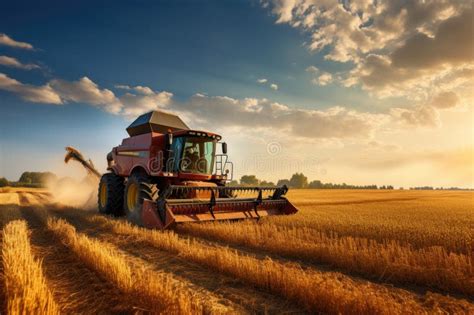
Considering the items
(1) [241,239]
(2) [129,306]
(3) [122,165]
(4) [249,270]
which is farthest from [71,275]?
(3) [122,165]

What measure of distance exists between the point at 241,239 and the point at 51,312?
3.97m

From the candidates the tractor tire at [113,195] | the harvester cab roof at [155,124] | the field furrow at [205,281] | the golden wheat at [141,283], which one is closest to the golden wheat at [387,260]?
the field furrow at [205,281]

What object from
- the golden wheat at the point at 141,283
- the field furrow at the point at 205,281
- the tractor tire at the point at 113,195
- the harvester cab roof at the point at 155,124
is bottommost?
the field furrow at the point at 205,281

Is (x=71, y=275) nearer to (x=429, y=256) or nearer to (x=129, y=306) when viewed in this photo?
(x=129, y=306)

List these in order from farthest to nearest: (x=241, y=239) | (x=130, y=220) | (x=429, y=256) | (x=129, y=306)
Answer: (x=130, y=220) < (x=241, y=239) < (x=429, y=256) < (x=129, y=306)

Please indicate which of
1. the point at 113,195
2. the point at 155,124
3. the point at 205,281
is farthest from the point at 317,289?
the point at 113,195

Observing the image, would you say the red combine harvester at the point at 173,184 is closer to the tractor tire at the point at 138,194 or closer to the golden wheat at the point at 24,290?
the tractor tire at the point at 138,194

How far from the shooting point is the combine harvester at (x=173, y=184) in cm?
750

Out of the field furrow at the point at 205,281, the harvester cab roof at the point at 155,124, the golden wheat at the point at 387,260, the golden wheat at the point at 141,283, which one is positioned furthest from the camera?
the harvester cab roof at the point at 155,124

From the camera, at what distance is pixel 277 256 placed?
5285mm

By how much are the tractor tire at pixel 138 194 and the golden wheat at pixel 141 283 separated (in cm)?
294

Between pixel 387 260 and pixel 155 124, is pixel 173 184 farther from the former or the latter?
pixel 387 260

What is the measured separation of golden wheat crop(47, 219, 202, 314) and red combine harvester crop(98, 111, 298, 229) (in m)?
2.39

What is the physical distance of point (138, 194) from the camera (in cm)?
838
